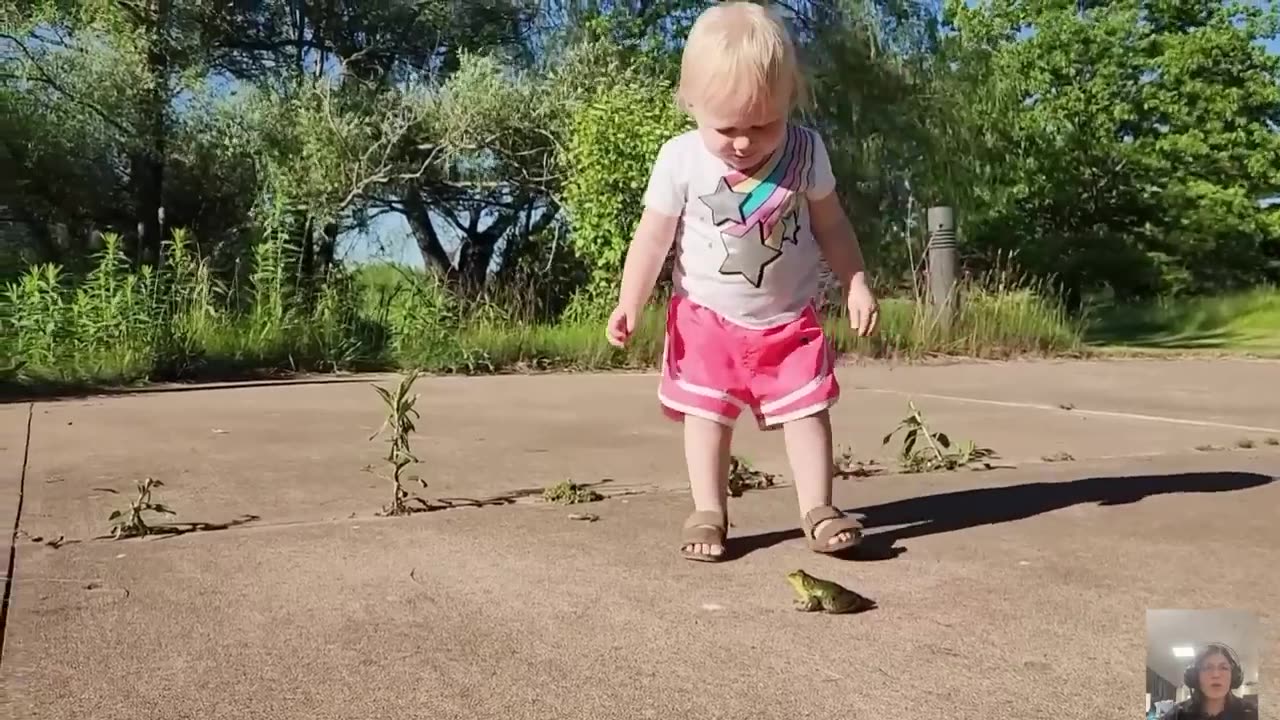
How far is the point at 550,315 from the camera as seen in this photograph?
1123 cm

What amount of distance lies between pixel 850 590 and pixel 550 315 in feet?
30.1

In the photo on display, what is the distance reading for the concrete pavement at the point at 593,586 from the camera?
169 cm

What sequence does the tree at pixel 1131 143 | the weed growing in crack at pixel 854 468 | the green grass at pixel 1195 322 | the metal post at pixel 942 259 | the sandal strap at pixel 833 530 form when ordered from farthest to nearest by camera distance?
the tree at pixel 1131 143, the green grass at pixel 1195 322, the metal post at pixel 942 259, the weed growing in crack at pixel 854 468, the sandal strap at pixel 833 530

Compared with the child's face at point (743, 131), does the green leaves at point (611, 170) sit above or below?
above

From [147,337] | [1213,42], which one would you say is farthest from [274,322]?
[1213,42]

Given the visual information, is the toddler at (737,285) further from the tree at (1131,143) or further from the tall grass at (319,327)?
the tree at (1131,143)

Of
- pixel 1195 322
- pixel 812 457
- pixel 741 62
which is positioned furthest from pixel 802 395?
pixel 1195 322

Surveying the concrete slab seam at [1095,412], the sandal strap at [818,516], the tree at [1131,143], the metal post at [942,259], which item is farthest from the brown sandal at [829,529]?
the tree at [1131,143]

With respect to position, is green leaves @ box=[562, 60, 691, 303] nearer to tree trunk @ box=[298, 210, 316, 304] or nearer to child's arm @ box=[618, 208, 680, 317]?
tree trunk @ box=[298, 210, 316, 304]

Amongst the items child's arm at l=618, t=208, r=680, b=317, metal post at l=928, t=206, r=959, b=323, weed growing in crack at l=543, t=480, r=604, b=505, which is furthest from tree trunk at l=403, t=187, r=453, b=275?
child's arm at l=618, t=208, r=680, b=317

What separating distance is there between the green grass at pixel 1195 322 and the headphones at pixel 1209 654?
1390cm

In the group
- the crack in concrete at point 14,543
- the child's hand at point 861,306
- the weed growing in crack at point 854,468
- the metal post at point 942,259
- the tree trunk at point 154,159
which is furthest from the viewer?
the tree trunk at point 154,159

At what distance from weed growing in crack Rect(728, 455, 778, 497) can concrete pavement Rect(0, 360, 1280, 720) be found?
0.06 metres

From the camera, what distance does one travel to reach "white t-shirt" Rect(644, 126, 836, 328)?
2.64 m
